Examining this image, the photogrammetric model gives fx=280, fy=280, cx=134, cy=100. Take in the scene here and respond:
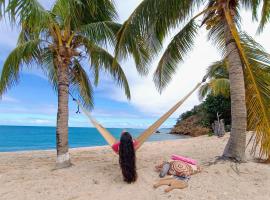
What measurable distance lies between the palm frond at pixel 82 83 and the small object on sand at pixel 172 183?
3637 millimetres

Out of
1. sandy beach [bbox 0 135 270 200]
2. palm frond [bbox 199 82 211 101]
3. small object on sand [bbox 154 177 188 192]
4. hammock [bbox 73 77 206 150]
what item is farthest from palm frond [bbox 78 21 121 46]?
palm frond [bbox 199 82 211 101]

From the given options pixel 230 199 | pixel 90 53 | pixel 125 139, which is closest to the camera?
pixel 230 199

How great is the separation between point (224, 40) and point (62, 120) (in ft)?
10.3

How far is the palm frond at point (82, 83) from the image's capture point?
649 centimetres

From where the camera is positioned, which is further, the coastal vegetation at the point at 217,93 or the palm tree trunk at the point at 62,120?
the palm tree trunk at the point at 62,120

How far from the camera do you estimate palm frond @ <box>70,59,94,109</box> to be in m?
6.49

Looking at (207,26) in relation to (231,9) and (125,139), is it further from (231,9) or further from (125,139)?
(125,139)

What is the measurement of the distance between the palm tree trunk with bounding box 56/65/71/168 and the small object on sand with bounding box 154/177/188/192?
1990 mm

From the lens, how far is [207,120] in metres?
16.1

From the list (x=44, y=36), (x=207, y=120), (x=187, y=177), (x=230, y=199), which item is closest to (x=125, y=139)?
(x=187, y=177)

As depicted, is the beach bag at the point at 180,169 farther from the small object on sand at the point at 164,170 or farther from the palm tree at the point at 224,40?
the palm tree at the point at 224,40

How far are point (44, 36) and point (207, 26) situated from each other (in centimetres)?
286

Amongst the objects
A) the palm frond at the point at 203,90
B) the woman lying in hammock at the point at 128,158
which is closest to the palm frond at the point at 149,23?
the woman lying in hammock at the point at 128,158

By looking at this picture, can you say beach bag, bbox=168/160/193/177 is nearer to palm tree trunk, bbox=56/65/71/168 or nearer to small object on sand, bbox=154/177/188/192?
small object on sand, bbox=154/177/188/192
